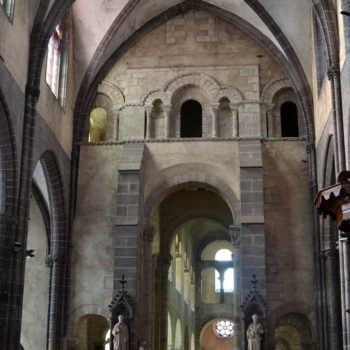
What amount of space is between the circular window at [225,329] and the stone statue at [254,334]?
21523mm

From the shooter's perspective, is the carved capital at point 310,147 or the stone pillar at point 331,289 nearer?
the stone pillar at point 331,289

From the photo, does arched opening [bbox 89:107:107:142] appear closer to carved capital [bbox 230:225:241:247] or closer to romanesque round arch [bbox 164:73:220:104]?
romanesque round arch [bbox 164:73:220:104]

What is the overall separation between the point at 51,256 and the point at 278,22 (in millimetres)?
9639

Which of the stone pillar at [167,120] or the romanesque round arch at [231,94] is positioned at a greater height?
the romanesque round arch at [231,94]

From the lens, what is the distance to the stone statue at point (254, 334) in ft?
60.7

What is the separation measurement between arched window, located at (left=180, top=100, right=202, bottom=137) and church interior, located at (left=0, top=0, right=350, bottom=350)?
0.07m

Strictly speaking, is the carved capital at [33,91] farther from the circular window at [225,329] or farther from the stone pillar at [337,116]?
the circular window at [225,329]

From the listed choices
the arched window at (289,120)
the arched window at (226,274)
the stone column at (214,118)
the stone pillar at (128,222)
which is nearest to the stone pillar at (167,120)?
the stone pillar at (128,222)

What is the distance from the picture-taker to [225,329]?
131ft

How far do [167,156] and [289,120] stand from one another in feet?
13.5

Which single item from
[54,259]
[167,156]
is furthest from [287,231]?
[54,259]

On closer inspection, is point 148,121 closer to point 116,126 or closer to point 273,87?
point 116,126

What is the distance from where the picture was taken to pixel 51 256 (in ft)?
67.4

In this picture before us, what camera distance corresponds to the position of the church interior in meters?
19.3
